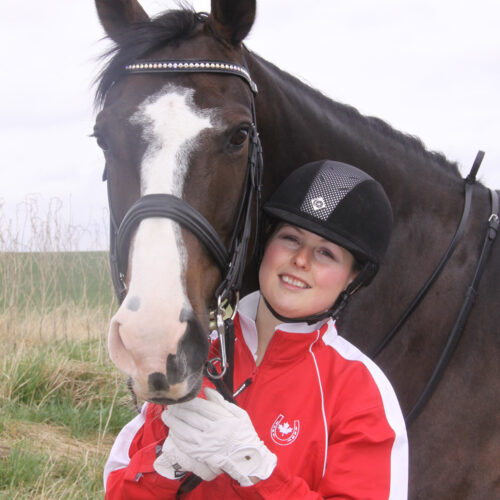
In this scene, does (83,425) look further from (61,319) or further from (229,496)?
(229,496)

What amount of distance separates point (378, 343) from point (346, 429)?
0.91 meters

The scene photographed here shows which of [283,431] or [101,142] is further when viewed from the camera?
[101,142]

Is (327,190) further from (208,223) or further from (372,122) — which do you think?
(372,122)

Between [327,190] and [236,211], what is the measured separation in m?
0.35

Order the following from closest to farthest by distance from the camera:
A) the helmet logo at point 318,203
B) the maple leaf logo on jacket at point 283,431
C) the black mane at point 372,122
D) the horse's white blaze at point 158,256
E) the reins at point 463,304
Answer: the horse's white blaze at point 158,256 → the maple leaf logo on jacket at point 283,431 → the helmet logo at point 318,203 → the reins at point 463,304 → the black mane at point 372,122

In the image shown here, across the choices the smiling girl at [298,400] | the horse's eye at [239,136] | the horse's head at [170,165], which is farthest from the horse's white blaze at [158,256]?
the smiling girl at [298,400]

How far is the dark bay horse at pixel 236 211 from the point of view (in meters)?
1.58

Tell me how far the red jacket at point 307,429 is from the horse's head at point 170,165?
1.10ft

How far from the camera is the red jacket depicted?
1679 mm

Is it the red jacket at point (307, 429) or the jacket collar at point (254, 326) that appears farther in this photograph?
the jacket collar at point (254, 326)

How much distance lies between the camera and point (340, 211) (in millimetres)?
2066

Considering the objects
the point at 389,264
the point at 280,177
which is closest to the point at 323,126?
the point at 280,177

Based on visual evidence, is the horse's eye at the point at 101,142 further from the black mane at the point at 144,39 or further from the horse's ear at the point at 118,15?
the horse's ear at the point at 118,15

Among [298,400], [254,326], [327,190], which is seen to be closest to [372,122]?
[327,190]
